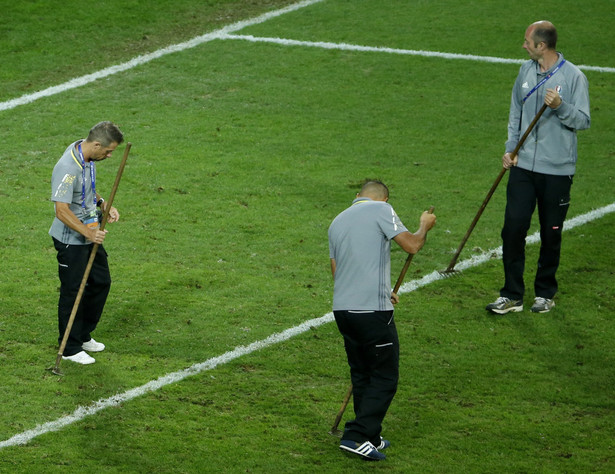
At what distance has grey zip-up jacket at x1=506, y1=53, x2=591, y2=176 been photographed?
412 inches

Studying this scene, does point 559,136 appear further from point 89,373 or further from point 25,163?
point 25,163

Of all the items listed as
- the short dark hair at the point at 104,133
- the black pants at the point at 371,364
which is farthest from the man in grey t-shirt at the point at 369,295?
the short dark hair at the point at 104,133

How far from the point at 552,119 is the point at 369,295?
142 inches

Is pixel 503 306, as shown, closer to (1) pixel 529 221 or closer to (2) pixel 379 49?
(1) pixel 529 221

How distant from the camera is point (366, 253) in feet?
26.1

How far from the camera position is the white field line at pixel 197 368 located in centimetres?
848

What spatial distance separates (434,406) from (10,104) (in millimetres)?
10352

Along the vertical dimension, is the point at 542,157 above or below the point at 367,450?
above

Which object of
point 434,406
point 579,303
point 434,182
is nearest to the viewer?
point 434,406

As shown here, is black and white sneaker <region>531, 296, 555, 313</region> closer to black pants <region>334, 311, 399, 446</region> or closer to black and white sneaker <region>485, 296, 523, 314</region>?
Answer: black and white sneaker <region>485, 296, 523, 314</region>

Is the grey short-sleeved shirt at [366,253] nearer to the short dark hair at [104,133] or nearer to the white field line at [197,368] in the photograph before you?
the white field line at [197,368]

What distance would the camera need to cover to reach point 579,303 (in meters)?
11.3

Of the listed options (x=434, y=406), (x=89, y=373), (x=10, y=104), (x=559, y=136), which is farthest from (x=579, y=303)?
(x=10, y=104)

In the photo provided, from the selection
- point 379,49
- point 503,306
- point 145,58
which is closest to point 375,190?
point 503,306
